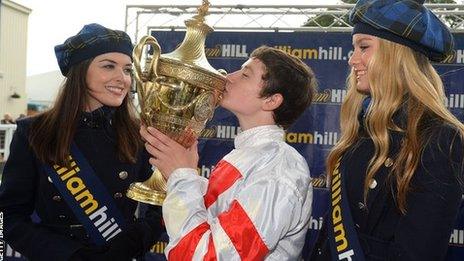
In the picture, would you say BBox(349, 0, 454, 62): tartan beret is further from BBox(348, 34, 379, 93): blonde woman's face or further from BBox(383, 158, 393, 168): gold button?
BBox(383, 158, 393, 168): gold button

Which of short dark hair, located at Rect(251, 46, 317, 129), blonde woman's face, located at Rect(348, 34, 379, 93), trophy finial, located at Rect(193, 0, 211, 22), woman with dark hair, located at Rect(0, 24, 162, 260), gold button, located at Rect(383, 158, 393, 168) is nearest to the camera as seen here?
gold button, located at Rect(383, 158, 393, 168)

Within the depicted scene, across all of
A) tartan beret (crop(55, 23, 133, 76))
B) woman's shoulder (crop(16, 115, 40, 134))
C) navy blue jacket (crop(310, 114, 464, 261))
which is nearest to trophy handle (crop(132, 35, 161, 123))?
tartan beret (crop(55, 23, 133, 76))

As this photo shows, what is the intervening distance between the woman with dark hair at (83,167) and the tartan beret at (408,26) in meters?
1.15

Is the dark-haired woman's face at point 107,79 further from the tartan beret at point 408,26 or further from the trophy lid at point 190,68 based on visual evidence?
the tartan beret at point 408,26

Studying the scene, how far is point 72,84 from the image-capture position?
224cm

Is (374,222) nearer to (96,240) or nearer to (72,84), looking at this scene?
(96,240)

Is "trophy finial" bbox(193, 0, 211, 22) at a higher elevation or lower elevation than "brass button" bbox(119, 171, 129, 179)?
higher

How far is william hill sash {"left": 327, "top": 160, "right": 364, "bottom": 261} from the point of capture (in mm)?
1529

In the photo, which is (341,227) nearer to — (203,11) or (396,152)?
(396,152)

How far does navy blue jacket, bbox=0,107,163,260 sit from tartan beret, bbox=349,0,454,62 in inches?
48.7

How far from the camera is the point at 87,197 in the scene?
7.21ft

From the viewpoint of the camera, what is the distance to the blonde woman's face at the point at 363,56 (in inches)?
63.7

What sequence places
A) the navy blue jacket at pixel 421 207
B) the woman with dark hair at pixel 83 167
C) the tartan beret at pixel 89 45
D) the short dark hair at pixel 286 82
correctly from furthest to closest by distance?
the tartan beret at pixel 89 45, the woman with dark hair at pixel 83 167, the short dark hair at pixel 286 82, the navy blue jacket at pixel 421 207

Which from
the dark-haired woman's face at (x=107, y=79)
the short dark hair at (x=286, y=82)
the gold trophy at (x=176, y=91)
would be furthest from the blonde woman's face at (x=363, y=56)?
the dark-haired woman's face at (x=107, y=79)
